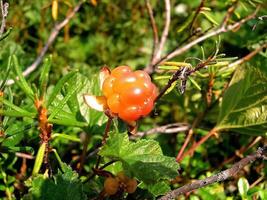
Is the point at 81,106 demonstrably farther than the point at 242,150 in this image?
No

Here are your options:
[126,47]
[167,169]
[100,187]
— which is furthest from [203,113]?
[126,47]

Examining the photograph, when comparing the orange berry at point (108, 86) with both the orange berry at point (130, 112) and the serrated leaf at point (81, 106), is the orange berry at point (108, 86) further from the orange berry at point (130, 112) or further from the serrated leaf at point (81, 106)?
the serrated leaf at point (81, 106)

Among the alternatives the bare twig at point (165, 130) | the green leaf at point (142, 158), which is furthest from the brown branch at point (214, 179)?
the bare twig at point (165, 130)

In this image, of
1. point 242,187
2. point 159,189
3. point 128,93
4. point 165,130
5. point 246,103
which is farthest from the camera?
point 165,130

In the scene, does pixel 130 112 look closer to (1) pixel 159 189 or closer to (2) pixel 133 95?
(2) pixel 133 95

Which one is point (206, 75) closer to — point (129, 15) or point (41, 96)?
point (41, 96)

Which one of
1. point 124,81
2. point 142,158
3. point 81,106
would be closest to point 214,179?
point 142,158

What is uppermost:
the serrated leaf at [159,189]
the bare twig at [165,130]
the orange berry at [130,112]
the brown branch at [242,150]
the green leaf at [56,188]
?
the orange berry at [130,112]
